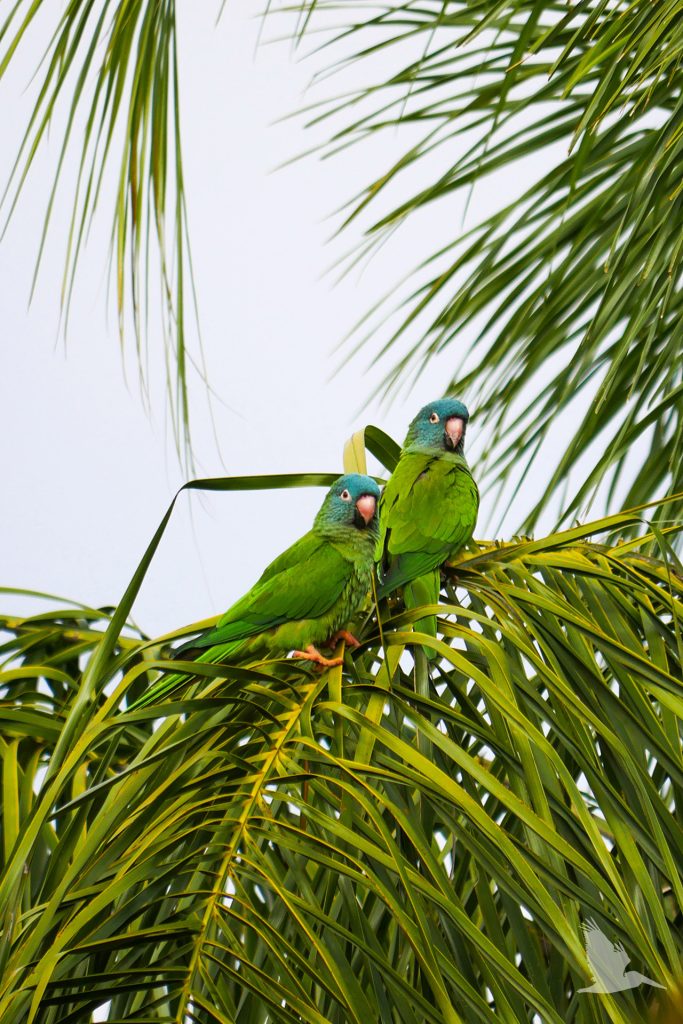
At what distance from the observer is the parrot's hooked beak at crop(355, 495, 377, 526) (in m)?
1.12

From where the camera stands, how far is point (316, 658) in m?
0.98

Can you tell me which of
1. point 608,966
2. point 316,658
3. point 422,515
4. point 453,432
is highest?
point 453,432

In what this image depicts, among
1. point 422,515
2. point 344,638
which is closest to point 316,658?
point 344,638

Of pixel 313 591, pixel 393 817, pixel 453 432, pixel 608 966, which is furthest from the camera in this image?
pixel 453 432

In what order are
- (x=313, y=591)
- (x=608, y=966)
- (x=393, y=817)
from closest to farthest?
(x=608, y=966) < (x=393, y=817) < (x=313, y=591)

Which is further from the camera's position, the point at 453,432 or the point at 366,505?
the point at 453,432

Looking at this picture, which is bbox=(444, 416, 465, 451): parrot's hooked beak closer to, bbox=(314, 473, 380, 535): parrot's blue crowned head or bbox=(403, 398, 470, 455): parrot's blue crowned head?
bbox=(403, 398, 470, 455): parrot's blue crowned head

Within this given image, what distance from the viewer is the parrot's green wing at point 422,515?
1038mm

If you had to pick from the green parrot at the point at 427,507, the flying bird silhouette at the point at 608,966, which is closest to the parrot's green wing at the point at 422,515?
the green parrot at the point at 427,507

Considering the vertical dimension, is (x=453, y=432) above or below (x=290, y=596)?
above

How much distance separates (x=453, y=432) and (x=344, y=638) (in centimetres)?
32

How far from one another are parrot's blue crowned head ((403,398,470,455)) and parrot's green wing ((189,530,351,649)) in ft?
0.64

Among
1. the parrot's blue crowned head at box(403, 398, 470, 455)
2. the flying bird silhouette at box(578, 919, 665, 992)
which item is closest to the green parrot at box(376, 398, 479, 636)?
the parrot's blue crowned head at box(403, 398, 470, 455)

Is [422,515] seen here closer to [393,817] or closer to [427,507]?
[427,507]
